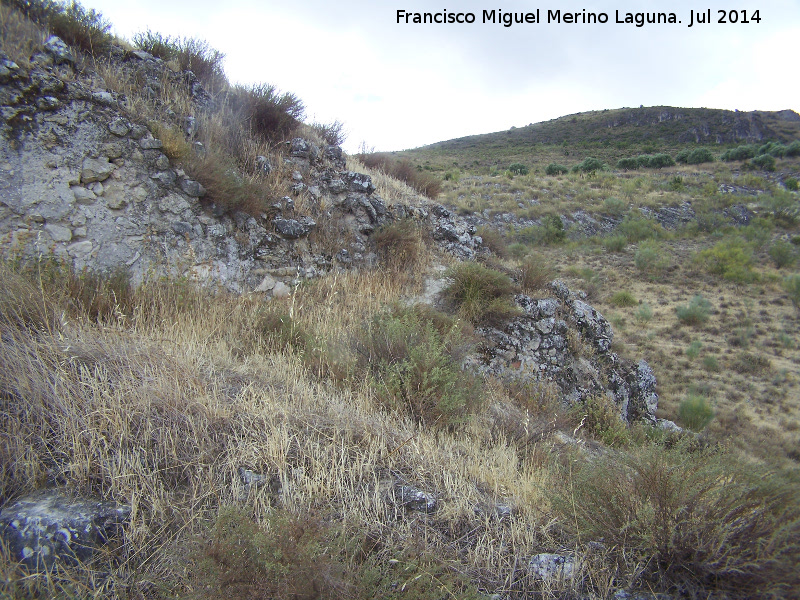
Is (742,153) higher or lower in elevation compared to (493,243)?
higher

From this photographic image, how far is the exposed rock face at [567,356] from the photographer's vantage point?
605 centimetres

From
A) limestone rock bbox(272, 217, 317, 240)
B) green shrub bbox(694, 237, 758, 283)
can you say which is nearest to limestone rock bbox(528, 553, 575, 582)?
limestone rock bbox(272, 217, 317, 240)

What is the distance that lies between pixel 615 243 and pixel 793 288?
6850 mm

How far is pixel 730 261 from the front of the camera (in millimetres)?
16156

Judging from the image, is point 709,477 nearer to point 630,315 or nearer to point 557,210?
point 630,315

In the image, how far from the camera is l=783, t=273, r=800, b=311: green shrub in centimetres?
1322

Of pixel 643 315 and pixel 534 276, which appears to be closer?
pixel 534 276

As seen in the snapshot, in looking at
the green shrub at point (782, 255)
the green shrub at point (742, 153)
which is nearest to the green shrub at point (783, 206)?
the green shrub at point (782, 255)

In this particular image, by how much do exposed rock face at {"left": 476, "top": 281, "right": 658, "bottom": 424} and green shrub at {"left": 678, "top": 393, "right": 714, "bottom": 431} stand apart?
921 millimetres

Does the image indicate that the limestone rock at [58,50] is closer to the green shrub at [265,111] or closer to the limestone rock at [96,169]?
the limestone rock at [96,169]

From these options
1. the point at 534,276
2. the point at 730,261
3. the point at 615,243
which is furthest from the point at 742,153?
the point at 534,276

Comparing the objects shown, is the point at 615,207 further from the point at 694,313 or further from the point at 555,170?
the point at 694,313

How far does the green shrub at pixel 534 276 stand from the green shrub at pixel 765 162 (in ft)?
110

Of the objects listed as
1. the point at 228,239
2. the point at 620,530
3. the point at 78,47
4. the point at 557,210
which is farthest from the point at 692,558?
the point at 557,210
